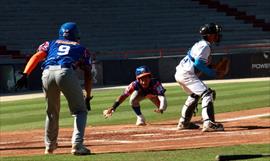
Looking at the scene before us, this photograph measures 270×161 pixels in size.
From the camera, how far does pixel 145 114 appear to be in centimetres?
1711

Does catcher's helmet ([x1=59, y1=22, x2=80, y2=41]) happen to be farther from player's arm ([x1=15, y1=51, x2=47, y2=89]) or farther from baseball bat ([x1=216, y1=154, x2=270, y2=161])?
baseball bat ([x1=216, y1=154, x2=270, y2=161])

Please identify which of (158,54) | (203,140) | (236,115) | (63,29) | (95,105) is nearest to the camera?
(63,29)

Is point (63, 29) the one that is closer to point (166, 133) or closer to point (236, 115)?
point (166, 133)

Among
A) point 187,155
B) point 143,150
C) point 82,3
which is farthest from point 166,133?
point 82,3

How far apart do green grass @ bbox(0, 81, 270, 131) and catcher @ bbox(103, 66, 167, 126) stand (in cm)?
117

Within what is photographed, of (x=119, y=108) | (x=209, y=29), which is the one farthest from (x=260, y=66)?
(x=209, y=29)

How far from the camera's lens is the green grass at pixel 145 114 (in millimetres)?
8852

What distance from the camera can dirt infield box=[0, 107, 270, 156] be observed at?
34.4 feet

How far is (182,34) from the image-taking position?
4069cm

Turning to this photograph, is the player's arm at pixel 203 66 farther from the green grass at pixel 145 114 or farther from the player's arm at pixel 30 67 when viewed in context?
the player's arm at pixel 30 67

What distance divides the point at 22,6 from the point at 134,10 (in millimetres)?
6922

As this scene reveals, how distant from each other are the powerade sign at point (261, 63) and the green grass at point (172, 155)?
25.2 meters

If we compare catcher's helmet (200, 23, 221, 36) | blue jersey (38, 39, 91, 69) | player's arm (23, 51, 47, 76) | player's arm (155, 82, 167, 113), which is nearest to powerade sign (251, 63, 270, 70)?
player's arm (155, 82, 167, 113)

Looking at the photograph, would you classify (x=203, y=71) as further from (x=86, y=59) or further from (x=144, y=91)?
(x=86, y=59)
